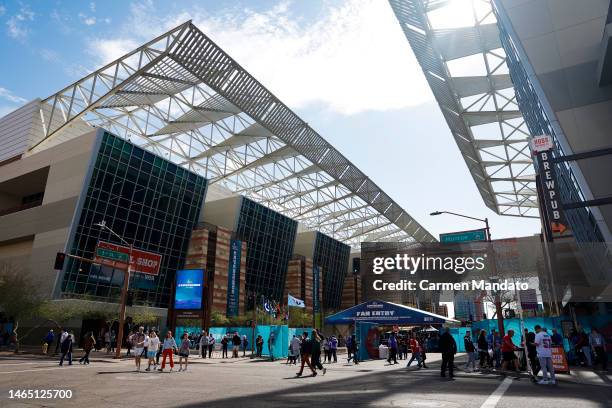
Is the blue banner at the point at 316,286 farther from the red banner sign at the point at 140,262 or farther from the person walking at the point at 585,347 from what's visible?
the person walking at the point at 585,347

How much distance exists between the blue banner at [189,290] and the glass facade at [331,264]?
45294mm

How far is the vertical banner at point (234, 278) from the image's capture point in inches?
2148

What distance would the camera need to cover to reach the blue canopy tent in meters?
23.2

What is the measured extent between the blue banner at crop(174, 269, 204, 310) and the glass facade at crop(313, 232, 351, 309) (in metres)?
45.3

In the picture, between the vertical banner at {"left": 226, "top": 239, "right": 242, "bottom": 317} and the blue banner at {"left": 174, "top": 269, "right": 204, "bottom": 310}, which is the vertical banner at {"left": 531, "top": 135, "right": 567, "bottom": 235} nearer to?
the blue banner at {"left": 174, "top": 269, "right": 204, "bottom": 310}

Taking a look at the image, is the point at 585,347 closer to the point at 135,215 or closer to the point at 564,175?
the point at 564,175

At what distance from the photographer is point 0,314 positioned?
127ft

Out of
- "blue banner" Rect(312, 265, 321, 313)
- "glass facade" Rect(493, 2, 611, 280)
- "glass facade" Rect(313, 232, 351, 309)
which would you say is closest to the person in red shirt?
"glass facade" Rect(493, 2, 611, 280)

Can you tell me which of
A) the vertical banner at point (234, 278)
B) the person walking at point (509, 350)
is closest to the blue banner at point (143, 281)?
the vertical banner at point (234, 278)

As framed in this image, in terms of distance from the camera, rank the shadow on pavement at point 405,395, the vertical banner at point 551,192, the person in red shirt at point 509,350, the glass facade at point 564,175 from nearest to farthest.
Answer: the shadow on pavement at point 405,395
the vertical banner at point 551,192
the person in red shirt at point 509,350
the glass facade at point 564,175

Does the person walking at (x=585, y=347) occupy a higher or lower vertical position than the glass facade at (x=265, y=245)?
lower

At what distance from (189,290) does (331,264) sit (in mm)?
52194

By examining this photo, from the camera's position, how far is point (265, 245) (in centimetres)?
6425

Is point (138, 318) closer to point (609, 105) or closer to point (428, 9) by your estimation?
point (428, 9)
